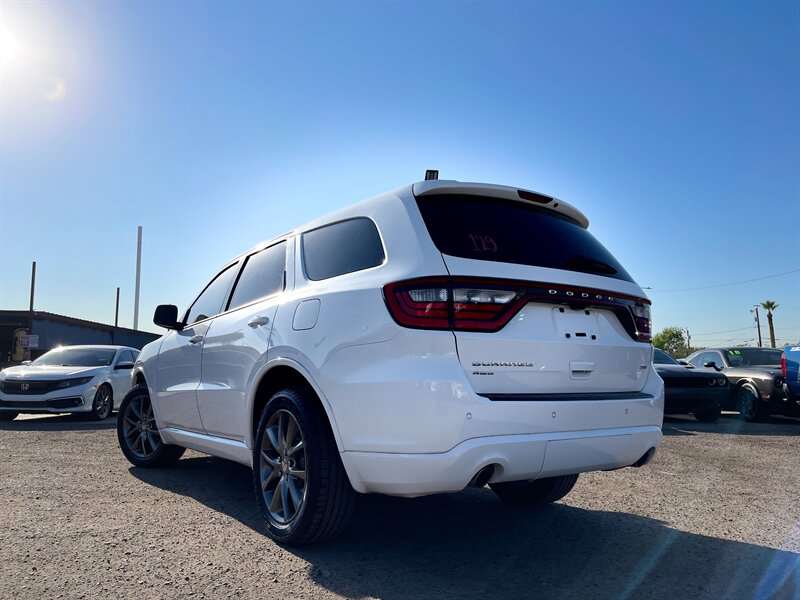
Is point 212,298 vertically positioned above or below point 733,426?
above

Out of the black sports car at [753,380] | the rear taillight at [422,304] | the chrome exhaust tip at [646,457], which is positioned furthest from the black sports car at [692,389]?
the rear taillight at [422,304]

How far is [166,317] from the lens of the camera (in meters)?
5.43

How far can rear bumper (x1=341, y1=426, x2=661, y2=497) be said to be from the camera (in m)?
2.73

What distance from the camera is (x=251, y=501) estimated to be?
4.52 metres

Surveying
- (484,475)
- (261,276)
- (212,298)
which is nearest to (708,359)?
(212,298)

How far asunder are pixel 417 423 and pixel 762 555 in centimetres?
211

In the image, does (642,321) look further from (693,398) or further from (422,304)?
(693,398)

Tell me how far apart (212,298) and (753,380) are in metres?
Result: 10.2

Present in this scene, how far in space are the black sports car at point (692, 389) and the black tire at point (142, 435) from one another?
7927 millimetres

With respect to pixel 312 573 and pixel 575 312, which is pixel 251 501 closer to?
pixel 312 573

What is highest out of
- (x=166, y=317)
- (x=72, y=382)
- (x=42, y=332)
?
(x=42, y=332)

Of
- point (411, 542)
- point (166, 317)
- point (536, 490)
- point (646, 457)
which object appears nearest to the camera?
point (646, 457)

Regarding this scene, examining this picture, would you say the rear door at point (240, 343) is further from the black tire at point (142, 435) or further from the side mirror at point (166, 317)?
the black tire at point (142, 435)

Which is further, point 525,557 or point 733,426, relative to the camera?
point 733,426
